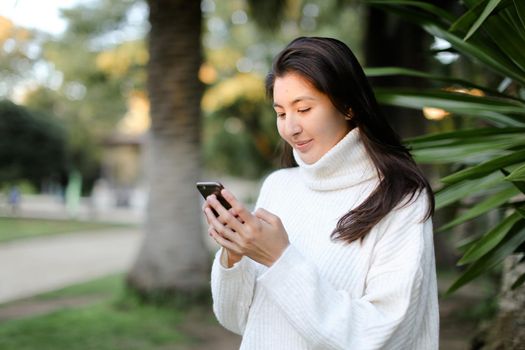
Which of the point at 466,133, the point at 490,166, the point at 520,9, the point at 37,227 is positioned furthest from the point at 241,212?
the point at 37,227

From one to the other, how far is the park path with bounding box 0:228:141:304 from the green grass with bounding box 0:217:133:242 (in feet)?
1.85

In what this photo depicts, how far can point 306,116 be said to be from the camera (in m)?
1.53

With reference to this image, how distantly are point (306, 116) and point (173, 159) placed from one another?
502 centimetres

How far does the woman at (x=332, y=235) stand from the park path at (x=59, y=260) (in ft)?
21.6

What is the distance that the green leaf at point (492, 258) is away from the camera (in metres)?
2.29

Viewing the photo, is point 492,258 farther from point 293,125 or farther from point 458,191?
point 293,125

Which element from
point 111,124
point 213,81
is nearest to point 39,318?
point 213,81

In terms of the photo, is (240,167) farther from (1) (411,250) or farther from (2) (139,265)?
(1) (411,250)

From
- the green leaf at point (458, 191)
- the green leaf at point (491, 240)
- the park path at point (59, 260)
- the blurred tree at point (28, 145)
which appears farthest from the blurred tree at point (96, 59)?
the green leaf at point (491, 240)

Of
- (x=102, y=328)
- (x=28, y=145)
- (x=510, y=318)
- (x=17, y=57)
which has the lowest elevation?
(x=102, y=328)

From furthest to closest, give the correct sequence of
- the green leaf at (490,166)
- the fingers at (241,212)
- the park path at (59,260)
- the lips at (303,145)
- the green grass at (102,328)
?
the park path at (59,260) → the green grass at (102,328) → the green leaf at (490,166) → the lips at (303,145) → the fingers at (241,212)

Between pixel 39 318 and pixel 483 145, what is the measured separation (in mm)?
5024

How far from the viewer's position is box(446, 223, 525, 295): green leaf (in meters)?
2.29

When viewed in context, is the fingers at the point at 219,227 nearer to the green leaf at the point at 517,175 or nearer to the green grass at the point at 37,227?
the green leaf at the point at 517,175
